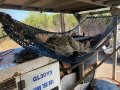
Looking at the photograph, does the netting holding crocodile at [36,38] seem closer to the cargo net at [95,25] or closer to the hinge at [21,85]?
the cargo net at [95,25]

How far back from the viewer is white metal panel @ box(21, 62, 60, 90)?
120cm

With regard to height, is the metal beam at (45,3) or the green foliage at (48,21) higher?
the metal beam at (45,3)

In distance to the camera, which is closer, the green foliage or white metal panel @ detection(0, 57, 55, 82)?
white metal panel @ detection(0, 57, 55, 82)

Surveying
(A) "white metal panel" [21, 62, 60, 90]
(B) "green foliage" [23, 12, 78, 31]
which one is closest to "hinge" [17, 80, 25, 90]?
(A) "white metal panel" [21, 62, 60, 90]

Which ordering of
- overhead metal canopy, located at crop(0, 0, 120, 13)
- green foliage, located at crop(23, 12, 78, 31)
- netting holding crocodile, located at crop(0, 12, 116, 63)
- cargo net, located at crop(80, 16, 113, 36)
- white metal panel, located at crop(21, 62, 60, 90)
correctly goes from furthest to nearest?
green foliage, located at crop(23, 12, 78, 31), cargo net, located at crop(80, 16, 113, 36), overhead metal canopy, located at crop(0, 0, 120, 13), netting holding crocodile, located at crop(0, 12, 116, 63), white metal panel, located at crop(21, 62, 60, 90)

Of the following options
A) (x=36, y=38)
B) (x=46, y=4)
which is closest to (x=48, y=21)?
(x=46, y=4)

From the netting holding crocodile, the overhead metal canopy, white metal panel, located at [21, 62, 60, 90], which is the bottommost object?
white metal panel, located at [21, 62, 60, 90]

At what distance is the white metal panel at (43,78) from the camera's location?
1202 millimetres

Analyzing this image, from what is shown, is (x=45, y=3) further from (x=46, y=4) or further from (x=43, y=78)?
(x=43, y=78)

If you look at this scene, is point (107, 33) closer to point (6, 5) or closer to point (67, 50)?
point (67, 50)

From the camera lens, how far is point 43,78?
1.30 meters

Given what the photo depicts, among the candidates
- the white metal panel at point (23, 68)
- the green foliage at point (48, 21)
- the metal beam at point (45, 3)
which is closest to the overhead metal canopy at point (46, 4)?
the metal beam at point (45, 3)

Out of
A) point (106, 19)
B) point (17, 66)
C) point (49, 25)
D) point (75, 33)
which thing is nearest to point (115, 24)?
point (106, 19)

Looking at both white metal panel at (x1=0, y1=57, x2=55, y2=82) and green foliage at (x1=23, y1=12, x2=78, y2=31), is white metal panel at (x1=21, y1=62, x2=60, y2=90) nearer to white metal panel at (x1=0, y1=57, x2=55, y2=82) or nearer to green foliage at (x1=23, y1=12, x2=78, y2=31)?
white metal panel at (x1=0, y1=57, x2=55, y2=82)
